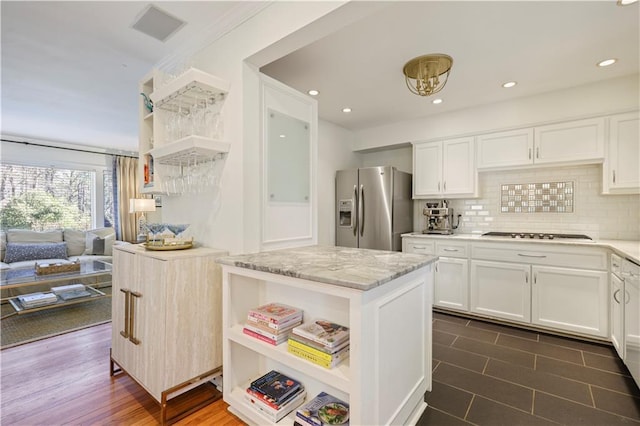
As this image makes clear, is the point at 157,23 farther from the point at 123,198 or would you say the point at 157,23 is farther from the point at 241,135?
the point at 123,198

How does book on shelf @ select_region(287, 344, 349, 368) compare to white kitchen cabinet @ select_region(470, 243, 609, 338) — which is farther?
white kitchen cabinet @ select_region(470, 243, 609, 338)

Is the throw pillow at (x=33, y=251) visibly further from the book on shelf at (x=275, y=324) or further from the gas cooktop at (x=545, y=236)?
the gas cooktop at (x=545, y=236)

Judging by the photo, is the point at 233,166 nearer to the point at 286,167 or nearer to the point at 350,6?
the point at 286,167

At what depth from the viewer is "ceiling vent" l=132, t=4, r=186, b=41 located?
1859mm

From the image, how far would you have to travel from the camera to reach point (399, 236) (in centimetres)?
379

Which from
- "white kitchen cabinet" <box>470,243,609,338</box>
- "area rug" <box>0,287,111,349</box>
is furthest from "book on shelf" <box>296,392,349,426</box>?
"area rug" <box>0,287,111,349</box>

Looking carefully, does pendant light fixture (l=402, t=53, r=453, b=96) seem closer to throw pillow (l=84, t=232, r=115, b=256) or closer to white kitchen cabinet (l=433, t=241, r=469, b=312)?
white kitchen cabinet (l=433, t=241, r=469, b=312)

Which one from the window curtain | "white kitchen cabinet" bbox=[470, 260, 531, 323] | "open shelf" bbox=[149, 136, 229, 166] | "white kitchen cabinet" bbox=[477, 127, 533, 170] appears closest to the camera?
"open shelf" bbox=[149, 136, 229, 166]

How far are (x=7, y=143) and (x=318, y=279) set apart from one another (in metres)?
6.45

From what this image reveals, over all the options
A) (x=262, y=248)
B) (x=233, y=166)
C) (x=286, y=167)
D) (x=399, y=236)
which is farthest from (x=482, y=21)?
(x=399, y=236)

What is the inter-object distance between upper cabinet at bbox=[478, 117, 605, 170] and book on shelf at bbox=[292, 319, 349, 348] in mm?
2921

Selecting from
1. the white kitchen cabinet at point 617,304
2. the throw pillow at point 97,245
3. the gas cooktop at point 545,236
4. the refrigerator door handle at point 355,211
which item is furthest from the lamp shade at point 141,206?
the white kitchen cabinet at point 617,304

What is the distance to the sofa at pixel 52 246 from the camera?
14.1 ft

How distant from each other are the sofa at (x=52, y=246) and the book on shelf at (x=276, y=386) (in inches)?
163
